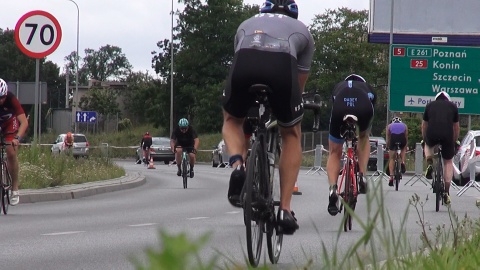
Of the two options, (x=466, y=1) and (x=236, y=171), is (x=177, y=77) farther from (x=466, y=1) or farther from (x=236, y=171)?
(x=236, y=171)

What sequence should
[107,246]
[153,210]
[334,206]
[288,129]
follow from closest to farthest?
[288,129]
[107,246]
[334,206]
[153,210]

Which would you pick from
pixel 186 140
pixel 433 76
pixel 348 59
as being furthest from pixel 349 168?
pixel 348 59

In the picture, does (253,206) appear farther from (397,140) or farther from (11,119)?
(397,140)

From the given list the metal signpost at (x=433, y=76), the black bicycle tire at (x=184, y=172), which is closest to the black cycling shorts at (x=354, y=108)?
the black bicycle tire at (x=184, y=172)

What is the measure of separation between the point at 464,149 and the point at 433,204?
1320cm

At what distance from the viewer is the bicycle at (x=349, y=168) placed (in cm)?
1105

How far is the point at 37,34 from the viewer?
18609 millimetres

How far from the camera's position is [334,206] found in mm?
10914

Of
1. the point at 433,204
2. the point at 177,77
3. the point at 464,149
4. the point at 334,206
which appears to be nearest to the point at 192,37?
the point at 177,77

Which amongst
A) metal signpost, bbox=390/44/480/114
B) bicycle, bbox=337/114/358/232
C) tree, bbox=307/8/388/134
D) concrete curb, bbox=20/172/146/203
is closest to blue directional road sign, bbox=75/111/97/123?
tree, bbox=307/8/388/134

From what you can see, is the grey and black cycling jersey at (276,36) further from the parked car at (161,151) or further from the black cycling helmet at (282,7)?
the parked car at (161,151)

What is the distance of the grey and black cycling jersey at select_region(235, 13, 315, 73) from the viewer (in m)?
6.54

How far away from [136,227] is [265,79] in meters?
4.99

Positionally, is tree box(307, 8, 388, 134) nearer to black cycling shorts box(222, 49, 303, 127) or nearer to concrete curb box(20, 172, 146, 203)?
concrete curb box(20, 172, 146, 203)
